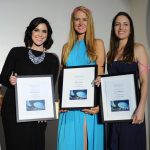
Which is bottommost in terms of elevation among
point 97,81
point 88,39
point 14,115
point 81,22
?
point 14,115

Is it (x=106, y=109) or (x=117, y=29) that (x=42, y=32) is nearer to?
(x=117, y=29)

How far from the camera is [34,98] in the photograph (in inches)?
88.0

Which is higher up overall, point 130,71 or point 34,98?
point 130,71

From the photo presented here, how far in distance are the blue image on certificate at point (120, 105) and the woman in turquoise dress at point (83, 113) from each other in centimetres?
12

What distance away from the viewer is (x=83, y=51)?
90.0 inches

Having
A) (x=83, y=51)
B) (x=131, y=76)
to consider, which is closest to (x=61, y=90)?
(x=83, y=51)

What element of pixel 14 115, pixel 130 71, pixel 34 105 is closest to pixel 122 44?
pixel 130 71

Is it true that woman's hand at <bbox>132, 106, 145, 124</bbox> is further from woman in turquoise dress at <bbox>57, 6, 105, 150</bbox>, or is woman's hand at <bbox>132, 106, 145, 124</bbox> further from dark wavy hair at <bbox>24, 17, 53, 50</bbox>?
dark wavy hair at <bbox>24, 17, 53, 50</bbox>

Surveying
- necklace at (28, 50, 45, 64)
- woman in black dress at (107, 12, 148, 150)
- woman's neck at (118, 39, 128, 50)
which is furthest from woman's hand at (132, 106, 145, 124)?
necklace at (28, 50, 45, 64)

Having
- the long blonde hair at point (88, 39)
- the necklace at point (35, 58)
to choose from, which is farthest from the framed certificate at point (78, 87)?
the necklace at point (35, 58)

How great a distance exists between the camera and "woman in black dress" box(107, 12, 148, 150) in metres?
2.11

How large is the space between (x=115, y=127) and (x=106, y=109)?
13cm

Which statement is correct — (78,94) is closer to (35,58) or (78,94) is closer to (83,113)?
(83,113)

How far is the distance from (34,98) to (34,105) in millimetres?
47
